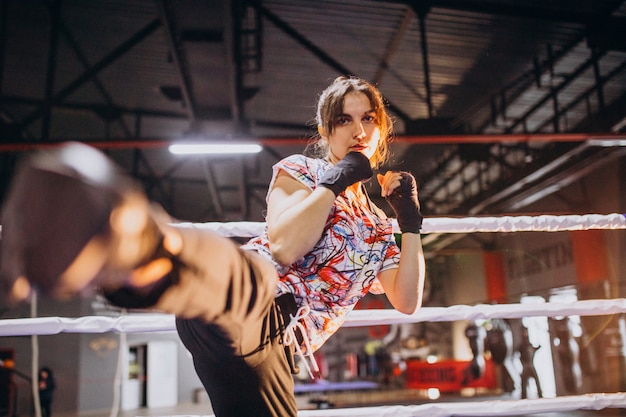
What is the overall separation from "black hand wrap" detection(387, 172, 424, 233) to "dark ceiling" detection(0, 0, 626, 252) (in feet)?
4.92

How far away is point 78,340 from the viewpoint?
28.0 ft

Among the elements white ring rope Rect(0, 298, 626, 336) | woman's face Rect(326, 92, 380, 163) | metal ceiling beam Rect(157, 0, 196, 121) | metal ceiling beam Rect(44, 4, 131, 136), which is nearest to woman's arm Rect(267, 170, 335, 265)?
woman's face Rect(326, 92, 380, 163)

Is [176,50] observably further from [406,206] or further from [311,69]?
[406,206]

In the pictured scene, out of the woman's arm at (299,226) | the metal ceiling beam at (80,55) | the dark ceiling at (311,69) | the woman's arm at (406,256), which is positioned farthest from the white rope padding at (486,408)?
the metal ceiling beam at (80,55)

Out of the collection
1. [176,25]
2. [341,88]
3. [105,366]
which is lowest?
[105,366]

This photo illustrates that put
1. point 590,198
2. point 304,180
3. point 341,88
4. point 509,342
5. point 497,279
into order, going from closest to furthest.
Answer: point 304,180, point 341,88, point 590,198, point 509,342, point 497,279

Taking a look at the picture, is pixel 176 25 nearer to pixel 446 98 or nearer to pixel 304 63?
pixel 304 63

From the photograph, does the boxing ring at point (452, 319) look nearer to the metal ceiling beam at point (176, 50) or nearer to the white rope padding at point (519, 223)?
the white rope padding at point (519, 223)

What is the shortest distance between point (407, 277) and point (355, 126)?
1.19 feet

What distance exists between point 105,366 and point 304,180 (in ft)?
29.3

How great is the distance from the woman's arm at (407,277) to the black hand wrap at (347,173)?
0.71 feet

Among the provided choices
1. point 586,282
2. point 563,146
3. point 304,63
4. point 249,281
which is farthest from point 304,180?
point 586,282

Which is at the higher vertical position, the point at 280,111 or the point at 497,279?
the point at 280,111

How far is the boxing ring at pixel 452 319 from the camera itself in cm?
147
